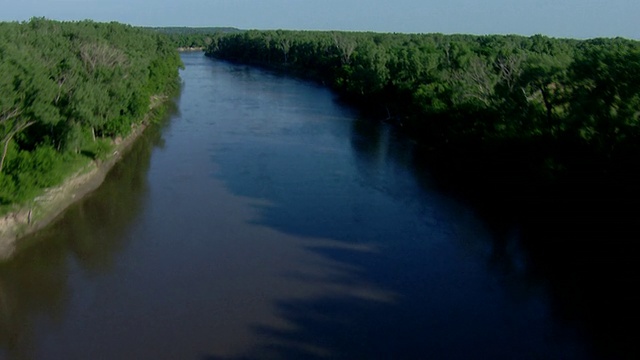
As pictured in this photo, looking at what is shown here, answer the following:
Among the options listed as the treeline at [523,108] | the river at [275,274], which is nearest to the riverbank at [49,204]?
the river at [275,274]

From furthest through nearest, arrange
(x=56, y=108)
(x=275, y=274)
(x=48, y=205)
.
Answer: (x=56, y=108)
(x=48, y=205)
(x=275, y=274)

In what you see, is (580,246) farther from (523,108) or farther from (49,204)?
(49,204)

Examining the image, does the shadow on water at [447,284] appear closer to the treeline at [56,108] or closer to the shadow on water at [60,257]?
the shadow on water at [60,257]

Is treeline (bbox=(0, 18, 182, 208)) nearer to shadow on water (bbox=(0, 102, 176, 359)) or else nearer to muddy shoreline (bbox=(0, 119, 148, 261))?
muddy shoreline (bbox=(0, 119, 148, 261))

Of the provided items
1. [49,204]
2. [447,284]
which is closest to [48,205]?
[49,204]

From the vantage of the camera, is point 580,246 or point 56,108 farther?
point 56,108

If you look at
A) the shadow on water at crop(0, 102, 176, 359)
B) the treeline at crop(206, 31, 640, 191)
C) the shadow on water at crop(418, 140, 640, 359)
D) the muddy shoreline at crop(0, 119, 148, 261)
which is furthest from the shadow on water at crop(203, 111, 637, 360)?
the muddy shoreline at crop(0, 119, 148, 261)

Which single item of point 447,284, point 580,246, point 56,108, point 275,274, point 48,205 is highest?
point 56,108
